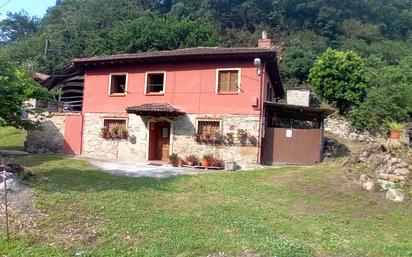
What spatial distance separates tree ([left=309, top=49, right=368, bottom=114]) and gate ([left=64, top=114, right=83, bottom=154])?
18.5 meters

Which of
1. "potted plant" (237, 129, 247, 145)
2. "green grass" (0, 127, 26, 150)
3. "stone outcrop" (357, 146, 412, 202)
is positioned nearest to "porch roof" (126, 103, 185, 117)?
"potted plant" (237, 129, 247, 145)

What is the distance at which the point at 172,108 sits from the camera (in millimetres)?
20188

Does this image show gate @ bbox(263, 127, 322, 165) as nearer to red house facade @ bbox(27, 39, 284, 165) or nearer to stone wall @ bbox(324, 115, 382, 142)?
red house facade @ bbox(27, 39, 284, 165)

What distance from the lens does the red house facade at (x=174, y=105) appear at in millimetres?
19344

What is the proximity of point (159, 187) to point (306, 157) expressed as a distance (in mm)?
8876

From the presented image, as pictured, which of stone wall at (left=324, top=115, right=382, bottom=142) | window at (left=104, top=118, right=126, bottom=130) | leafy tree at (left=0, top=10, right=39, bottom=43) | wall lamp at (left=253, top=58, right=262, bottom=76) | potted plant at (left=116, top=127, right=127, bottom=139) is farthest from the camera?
leafy tree at (left=0, top=10, right=39, bottom=43)

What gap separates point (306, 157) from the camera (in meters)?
19.4

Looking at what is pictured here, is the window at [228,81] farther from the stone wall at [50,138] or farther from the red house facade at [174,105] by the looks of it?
the stone wall at [50,138]

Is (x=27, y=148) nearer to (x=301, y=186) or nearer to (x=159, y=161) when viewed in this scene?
(x=159, y=161)

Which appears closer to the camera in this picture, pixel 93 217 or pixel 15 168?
pixel 93 217

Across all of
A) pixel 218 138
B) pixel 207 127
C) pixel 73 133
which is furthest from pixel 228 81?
pixel 73 133

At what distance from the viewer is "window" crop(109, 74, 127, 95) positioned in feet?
73.9

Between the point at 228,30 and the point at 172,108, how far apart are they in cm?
3539

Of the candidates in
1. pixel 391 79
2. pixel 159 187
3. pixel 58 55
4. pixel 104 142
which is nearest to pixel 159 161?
pixel 104 142
